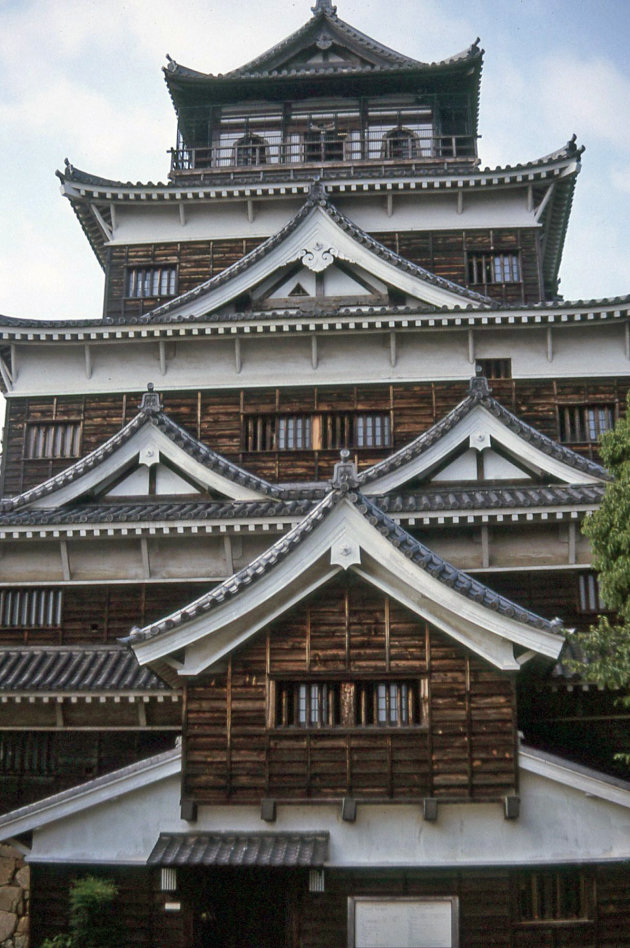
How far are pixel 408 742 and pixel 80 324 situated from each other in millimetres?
12309

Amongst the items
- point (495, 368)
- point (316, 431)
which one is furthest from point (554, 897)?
point (495, 368)

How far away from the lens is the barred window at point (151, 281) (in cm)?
2280

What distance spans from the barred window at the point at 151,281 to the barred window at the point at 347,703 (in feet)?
43.2

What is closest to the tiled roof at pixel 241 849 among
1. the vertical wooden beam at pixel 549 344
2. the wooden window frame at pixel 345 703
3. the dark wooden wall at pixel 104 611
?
the wooden window frame at pixel 345 703

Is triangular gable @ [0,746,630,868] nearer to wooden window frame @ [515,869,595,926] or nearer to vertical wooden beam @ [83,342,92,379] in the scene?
wooden window frame @ [515,869,595,926]

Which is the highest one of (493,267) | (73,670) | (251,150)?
(251,150)

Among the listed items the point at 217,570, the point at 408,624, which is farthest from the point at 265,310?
the point at 408,624

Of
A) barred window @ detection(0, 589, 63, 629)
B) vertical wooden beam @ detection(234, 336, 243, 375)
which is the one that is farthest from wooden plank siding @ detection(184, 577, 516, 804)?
vertical wooden beam @ detection(234, 336, 243, 375)

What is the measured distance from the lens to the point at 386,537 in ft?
40.7

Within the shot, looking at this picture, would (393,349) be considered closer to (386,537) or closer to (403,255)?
(403,255)

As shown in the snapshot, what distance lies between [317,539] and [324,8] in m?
21.4

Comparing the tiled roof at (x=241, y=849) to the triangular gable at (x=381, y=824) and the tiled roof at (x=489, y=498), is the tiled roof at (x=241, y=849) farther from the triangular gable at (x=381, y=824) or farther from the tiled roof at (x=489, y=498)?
the tiled roof at (x=489, y=498)

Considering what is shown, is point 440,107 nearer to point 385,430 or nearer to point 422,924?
point 385,430

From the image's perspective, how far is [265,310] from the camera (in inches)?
824
